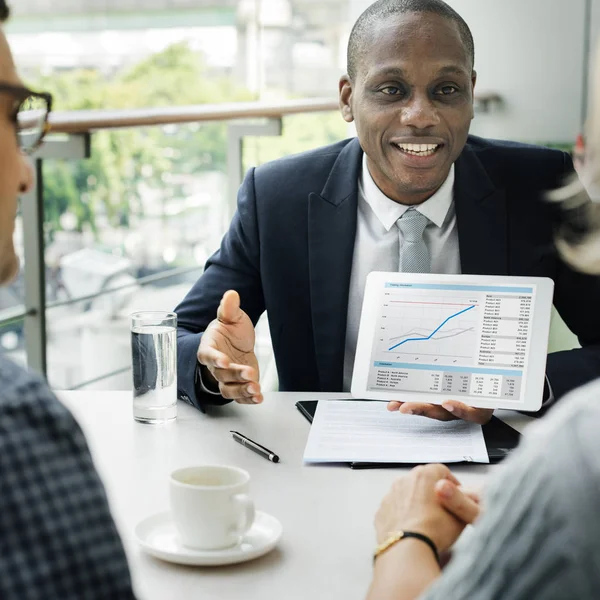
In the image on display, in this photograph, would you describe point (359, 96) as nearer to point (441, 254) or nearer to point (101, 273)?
point (441, 254)

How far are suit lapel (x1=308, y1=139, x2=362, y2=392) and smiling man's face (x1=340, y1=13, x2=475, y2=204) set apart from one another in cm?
11

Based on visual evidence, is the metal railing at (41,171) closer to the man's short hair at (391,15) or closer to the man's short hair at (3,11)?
the man's short hair at (391,15)

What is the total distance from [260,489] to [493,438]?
1.26 feet

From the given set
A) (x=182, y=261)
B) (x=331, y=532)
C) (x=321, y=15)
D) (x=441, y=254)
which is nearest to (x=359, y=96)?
(x=441, y=254)

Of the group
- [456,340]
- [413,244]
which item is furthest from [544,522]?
[413,244]

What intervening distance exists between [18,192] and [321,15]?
11067mm

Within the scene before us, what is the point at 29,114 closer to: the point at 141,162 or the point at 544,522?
the point at 544,522

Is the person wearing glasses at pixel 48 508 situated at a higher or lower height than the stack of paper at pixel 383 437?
higher

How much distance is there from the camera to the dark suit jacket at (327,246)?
5.89 feet

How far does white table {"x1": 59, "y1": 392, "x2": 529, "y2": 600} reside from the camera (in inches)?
35.5

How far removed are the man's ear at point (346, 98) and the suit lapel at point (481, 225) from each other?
0.84 feet

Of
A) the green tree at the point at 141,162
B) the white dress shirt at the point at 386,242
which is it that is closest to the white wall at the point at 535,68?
the green tree at the point at 141,162

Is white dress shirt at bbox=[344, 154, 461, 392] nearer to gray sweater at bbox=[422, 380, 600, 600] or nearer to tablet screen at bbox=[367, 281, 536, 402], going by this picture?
tablet screen at bbox=[367, 281, 536, 402]

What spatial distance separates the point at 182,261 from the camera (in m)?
6.05
